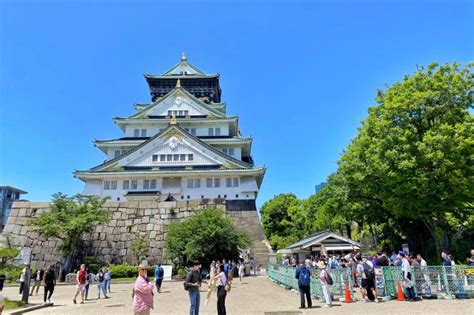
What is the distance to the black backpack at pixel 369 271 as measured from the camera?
12805 millimetres

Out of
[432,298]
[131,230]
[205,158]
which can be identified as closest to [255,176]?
[205,158]

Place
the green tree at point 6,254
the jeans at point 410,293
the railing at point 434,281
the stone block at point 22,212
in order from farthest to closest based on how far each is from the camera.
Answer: the stone block at point 22,212, the green tree at point 6,254, the railing at point 434,281, the jeans at point 410,293

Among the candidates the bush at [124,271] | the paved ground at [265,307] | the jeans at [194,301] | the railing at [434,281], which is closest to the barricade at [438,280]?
the railing at [434,281]

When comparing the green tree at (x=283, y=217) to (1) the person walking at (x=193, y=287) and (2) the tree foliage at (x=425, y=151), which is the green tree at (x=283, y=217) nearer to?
(2) the tree foliage at (x=425, y=151)

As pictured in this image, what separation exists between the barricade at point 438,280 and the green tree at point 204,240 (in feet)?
47.7

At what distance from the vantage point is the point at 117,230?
3400 cm

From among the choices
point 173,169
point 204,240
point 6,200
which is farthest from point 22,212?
point 6,200

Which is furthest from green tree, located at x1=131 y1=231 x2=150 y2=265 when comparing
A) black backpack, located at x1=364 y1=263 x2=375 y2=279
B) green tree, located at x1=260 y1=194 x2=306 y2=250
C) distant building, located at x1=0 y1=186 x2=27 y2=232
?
distant building, located at x1=0 y1=186 x2=27 y2=232

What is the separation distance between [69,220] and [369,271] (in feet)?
77.8

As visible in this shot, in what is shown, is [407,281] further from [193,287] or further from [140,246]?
[140,246]

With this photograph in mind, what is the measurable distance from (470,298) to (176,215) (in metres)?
26.3

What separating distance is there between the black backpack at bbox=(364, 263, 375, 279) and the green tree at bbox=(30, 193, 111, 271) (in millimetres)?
22107

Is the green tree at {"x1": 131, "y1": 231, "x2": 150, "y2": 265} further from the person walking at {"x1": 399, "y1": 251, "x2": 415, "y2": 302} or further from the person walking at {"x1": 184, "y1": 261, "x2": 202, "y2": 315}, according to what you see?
the person walking at {"x1": 184, "y1": 261, "x2": 202, "y2": 315}

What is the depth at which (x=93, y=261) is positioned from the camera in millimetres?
30719
